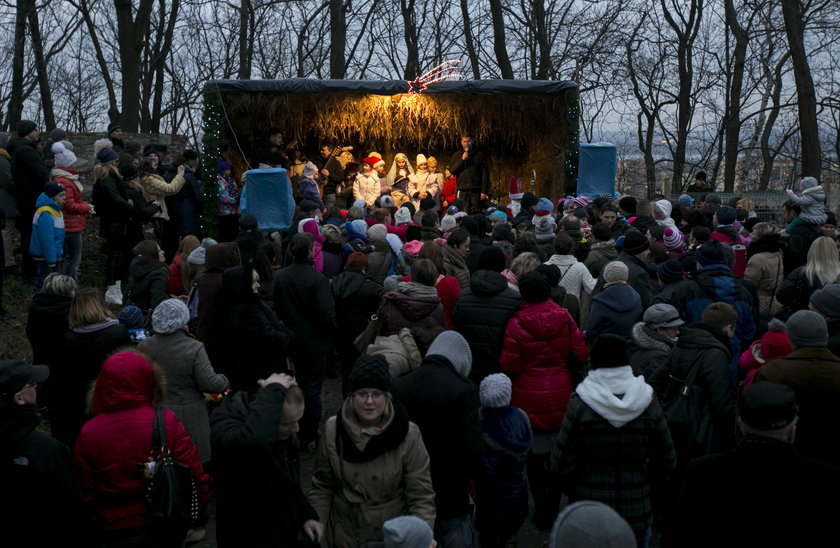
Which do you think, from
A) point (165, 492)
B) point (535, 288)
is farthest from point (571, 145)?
point (165, 492)

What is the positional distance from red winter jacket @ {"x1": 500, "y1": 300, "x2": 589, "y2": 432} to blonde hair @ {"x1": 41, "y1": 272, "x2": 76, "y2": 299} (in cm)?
309

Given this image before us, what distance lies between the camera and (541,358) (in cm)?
588

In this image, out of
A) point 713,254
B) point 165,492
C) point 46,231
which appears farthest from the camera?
point 46,231

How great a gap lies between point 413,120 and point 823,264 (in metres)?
11.1

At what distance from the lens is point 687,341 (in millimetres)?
5273

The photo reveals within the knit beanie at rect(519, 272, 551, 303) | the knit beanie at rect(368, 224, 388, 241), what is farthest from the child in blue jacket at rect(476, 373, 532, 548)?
the knit beanie at rect(368, 224, 388, 241)

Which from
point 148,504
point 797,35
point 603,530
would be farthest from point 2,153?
point 797,35

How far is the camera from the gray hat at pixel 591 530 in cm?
219

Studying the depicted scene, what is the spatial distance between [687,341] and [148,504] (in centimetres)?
333

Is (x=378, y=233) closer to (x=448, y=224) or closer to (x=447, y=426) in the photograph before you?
(x=448, y=224)

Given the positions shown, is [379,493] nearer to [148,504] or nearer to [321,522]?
[321,522]

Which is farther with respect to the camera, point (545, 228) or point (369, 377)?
point (545, 228)

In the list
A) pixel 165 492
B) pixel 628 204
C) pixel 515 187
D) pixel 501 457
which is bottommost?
pixel 501 457

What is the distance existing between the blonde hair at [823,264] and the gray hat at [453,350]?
403 centimetres
